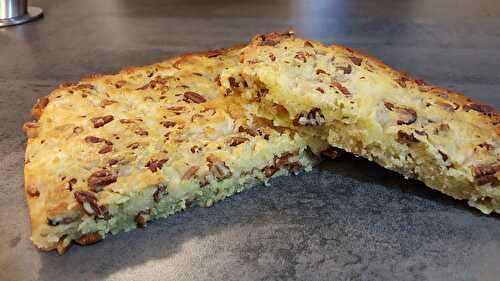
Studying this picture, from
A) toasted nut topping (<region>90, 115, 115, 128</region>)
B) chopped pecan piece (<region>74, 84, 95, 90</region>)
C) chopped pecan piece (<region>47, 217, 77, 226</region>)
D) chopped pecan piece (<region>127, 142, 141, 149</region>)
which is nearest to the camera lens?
chopped pecan piece (<region>47, 217, 77, 226</region>)

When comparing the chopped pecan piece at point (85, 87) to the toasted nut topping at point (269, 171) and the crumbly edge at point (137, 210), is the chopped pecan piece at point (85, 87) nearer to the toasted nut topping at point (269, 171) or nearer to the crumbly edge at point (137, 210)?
the crumbly edge at point (137, 210)

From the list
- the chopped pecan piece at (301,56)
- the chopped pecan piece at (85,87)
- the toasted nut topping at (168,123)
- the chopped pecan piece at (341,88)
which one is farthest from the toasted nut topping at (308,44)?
the chopped pecan piece at (85,87)

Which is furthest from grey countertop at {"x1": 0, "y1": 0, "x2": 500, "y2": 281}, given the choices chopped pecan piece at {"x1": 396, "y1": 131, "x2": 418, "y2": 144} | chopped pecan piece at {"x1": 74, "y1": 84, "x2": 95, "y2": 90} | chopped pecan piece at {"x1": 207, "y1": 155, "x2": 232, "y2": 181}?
chopped pecan piece at {"x1": 74, "y1": 84, "x2": 95, "y2": 90}

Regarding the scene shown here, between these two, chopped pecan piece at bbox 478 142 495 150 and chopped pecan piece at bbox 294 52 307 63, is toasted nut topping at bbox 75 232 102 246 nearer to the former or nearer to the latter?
chopped pecan piece at bbox 294 52 307 63

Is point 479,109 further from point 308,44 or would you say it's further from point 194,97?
point 194,97

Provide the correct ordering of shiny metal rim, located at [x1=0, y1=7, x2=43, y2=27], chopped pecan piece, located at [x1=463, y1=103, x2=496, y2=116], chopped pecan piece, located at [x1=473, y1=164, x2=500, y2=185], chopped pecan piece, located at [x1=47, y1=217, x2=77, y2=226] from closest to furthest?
chopped pecan piece, located at [x1=47, y1=217, x2=77, y2=226], chopped pecan piece, located at [x1=473, y1=164, x2=500, y2=185], chopped pecan piece, located at [x1=463, y1=103, x2=496, y2=116], shiny metal rim, located at [x1=0, y1=7, x2=43, y2=27]

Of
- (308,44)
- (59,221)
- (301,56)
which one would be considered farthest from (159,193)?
(308,44)

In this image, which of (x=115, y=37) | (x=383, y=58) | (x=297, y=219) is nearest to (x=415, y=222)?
(x=297, y=219)
